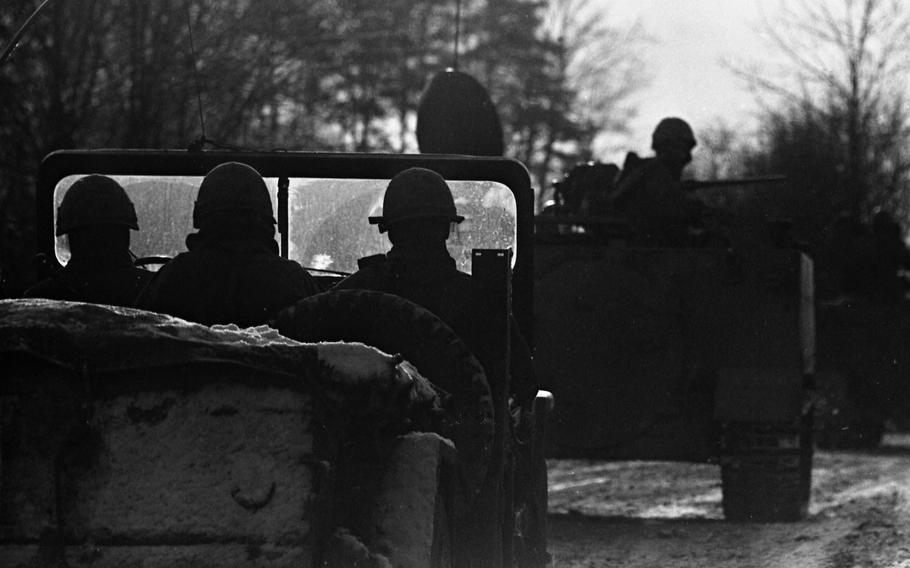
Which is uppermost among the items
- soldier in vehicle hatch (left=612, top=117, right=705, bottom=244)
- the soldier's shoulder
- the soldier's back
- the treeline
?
the treeline

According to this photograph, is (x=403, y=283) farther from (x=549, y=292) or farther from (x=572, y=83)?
(x=572, y=83)

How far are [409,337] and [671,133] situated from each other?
356 inches

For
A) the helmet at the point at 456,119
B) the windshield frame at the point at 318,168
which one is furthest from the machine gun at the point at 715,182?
the windshield frame at the point at 318,168

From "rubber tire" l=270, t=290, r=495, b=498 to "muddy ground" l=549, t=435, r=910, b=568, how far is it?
4.68 metres

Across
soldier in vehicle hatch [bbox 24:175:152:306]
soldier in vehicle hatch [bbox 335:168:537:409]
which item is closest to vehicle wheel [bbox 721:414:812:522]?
soldier in vehicle hatch [bbox 24:175:152:306]

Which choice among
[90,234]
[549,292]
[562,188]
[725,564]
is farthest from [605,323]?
[90,234]

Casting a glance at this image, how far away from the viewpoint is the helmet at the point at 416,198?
616 centimetres

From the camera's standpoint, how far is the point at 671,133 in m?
13.7

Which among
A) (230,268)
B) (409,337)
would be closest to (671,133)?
(230,268)

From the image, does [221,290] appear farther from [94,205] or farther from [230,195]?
[94,205]

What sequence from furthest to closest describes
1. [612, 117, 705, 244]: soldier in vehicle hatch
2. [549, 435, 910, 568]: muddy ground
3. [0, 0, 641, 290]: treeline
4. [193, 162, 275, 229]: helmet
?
[0, 0, 641, 290]: treeline → [612, 117, 705, 244]: soldier in vehicle hatch → [549, 435, 910, 568]: muddy ground → [193, 162, 275, 229]: helmet

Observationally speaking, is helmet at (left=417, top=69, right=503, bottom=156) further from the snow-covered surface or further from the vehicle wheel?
the snow-covered surface

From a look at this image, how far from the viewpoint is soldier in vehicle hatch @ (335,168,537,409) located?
5.82m

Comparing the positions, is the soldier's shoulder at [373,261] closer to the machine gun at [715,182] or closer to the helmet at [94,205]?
the helmet at [94,205]
